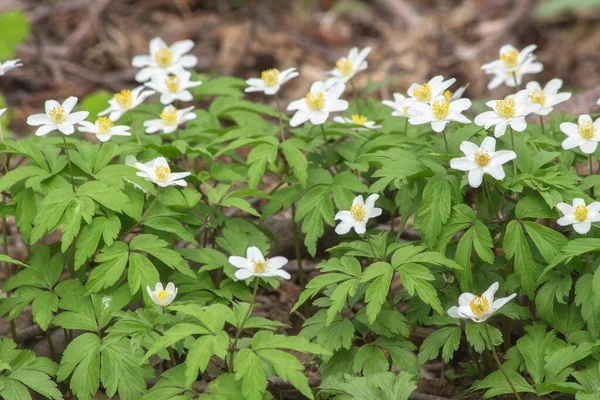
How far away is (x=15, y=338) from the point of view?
10.9ft

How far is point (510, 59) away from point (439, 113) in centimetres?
89

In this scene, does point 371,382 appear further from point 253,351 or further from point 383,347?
point 253,351

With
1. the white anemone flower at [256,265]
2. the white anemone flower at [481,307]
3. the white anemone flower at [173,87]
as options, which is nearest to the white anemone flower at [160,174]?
the white anemone flower at [256,265]

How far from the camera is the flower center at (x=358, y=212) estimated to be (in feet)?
9.65

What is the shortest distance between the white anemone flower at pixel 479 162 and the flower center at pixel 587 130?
1.68 feet

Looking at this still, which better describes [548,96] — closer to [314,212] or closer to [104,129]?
[314,212]

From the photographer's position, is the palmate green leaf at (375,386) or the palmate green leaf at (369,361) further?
the palmate green leaf at (369,361)

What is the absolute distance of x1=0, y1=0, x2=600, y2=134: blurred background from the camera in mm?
6625

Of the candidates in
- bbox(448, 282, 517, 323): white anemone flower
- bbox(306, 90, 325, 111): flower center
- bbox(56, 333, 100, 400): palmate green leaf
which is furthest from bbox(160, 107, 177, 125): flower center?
bbox(448, 282, 517, 323): white anemone flower

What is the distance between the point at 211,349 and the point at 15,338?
4.19 feet

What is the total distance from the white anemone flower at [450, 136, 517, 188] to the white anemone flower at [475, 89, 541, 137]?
0.13 meters

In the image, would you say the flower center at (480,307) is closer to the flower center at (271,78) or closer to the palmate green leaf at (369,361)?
the palmate green leaf at (369,361)

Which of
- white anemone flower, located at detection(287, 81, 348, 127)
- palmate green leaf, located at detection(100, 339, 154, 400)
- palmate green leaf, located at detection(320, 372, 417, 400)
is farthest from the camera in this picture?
white anemone flower, located at detection(287, 81, 348, 127)

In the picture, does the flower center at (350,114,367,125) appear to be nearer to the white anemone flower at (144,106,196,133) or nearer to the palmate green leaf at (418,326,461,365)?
the white anemone flower at (144,106,196,133)
